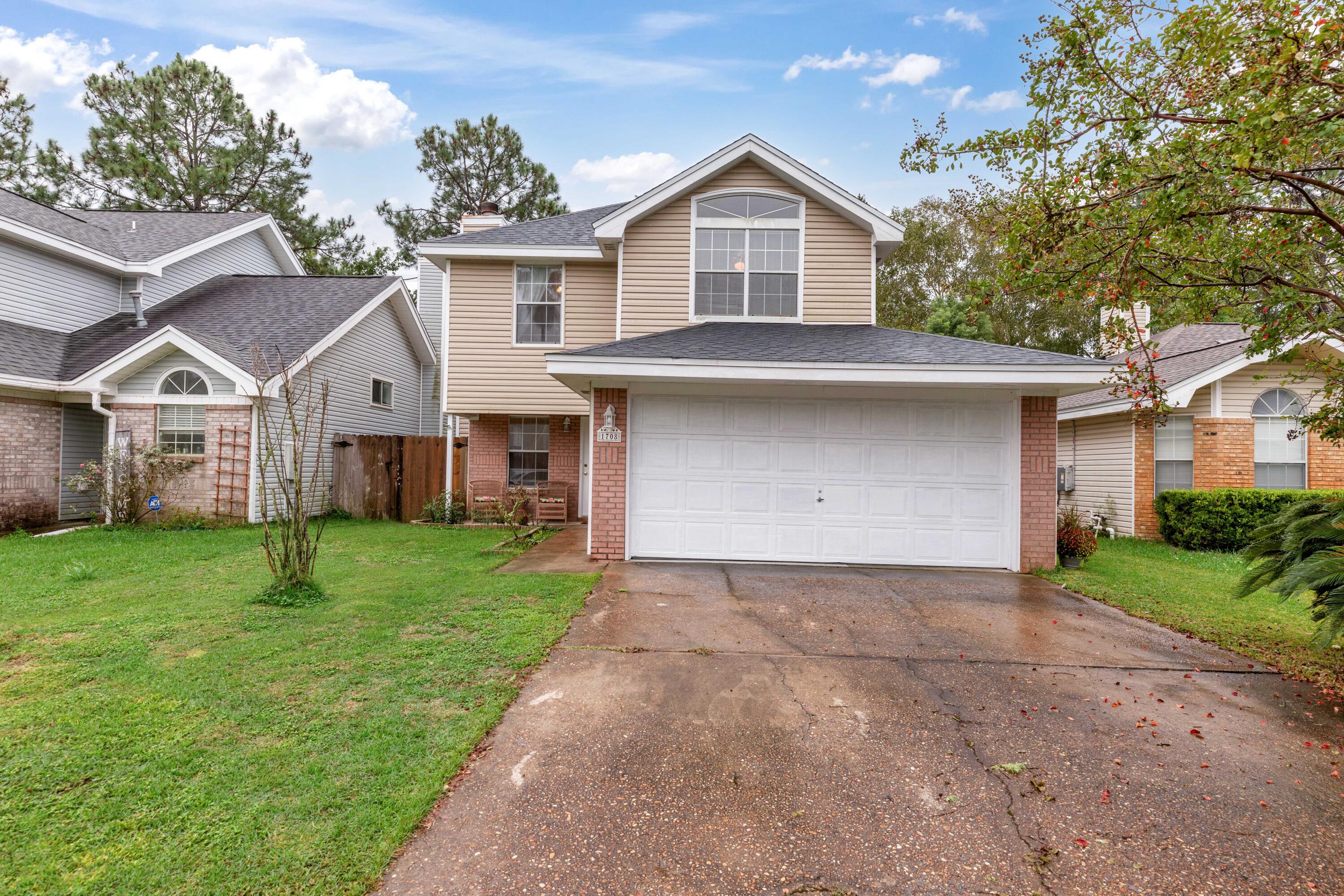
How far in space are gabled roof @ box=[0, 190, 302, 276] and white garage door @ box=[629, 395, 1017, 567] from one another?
1303 cm

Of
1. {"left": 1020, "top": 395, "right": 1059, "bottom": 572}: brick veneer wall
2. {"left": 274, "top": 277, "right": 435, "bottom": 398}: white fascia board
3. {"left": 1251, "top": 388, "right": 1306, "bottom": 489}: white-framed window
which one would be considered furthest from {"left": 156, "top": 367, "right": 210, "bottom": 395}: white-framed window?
{"left": 1251, "top": 388, "right": 1306, "bottom": 489}: white-framed window

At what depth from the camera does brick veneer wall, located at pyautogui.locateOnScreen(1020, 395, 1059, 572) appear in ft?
26.5

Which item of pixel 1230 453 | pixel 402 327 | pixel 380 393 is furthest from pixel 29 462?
pixel 1230 453

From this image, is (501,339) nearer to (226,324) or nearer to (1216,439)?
(226,324)

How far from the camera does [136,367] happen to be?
445 inches

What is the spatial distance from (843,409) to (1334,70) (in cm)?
526

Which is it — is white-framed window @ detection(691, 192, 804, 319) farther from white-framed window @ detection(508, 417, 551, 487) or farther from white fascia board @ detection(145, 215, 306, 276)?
white fascia board @ detection(145, 215, 306, 276)

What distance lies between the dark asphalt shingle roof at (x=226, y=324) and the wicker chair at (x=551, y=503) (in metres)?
5.41

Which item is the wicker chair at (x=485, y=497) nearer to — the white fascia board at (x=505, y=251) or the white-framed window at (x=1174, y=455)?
the white fascia board at (x=505, y=251)

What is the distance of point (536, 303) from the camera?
12.3 m

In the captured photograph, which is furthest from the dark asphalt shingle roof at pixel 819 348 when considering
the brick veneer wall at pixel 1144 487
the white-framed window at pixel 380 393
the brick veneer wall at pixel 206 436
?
the white-framed window at pixel 380 393

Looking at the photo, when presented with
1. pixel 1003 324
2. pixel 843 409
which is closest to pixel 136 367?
pixel 843 409

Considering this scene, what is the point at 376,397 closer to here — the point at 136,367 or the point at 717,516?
the point at 136,367

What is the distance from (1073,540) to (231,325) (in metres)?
16.7
